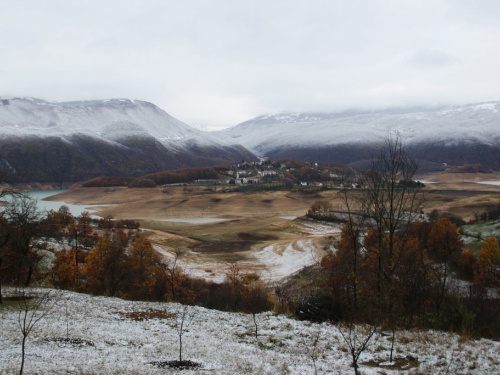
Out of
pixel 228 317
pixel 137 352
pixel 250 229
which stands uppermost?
pixel 137 352

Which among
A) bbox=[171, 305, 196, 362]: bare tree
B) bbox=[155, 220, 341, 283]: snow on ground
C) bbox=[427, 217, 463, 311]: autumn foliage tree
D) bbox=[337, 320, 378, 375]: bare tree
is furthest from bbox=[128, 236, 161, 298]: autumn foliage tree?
bbox=[427, 217, 463, 311]: autumn foliage tree

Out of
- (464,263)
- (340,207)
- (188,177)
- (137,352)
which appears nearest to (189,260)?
(464,263)

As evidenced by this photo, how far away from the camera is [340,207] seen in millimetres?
85562

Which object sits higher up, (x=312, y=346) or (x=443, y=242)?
(x=312, y=346)

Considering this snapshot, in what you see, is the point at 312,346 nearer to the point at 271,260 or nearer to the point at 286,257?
the point at 271,260

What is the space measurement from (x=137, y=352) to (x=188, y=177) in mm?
162728

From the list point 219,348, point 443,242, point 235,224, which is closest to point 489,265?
point 443,242

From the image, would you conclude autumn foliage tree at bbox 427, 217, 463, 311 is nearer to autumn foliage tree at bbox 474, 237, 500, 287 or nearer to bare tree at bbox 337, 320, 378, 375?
autumn foliage tree at bbox 474, 237, 500, 287

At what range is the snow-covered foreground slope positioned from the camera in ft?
31.4

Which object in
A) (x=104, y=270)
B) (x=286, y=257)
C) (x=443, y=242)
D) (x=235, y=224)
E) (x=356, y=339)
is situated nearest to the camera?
(x=356, y=339)

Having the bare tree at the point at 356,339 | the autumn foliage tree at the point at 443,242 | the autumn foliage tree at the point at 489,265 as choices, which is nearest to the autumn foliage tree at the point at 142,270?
the bare tree at the point at 356,339

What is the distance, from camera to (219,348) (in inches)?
479

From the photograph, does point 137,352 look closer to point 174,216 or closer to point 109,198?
point 174,216

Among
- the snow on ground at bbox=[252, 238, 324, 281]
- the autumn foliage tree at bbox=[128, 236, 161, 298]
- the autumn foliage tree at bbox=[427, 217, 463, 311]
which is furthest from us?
the snow on ground at bbox=[252, 238, 324, 281]
